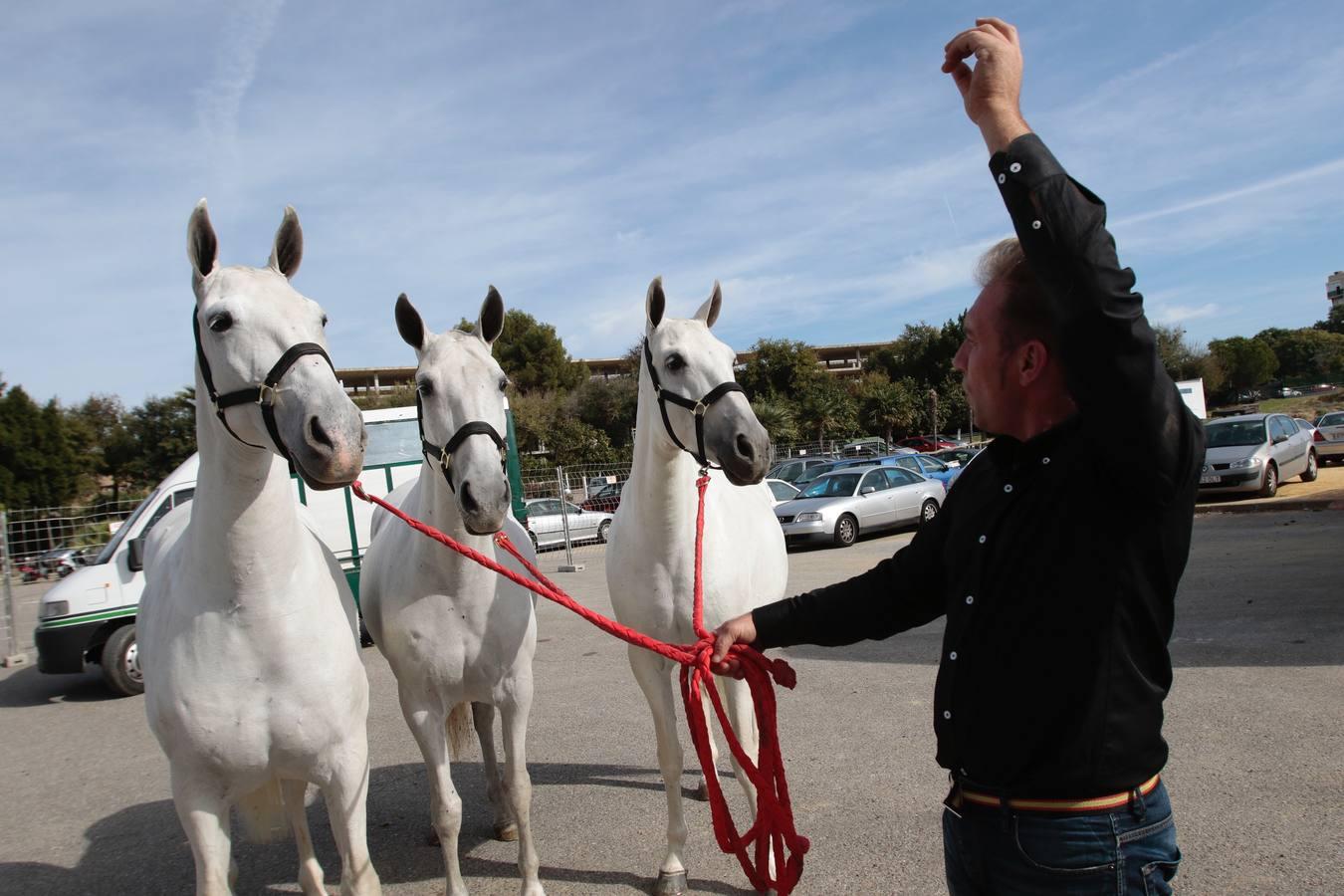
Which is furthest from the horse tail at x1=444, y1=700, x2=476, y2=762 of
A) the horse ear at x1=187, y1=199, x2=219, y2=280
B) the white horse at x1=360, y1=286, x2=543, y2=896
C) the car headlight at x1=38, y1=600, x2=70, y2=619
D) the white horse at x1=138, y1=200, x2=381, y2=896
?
the car headlight at x1=38, y1=600, x2=70, y2=619

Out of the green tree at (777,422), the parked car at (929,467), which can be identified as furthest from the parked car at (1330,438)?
the green tree at (777,422)

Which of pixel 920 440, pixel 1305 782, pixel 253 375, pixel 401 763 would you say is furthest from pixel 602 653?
pixel 920 440

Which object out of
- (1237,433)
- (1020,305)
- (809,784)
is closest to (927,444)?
(1237,433)

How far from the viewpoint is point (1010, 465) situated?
1695 mm

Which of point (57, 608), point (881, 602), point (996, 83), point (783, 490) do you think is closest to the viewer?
point (996, 83)

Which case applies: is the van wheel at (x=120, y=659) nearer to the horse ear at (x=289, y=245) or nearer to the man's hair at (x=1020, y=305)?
the horse ear at (x=289, y=245)

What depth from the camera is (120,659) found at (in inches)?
329

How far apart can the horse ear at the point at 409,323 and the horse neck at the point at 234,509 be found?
0.95 metres

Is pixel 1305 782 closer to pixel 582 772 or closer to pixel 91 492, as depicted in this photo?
pixel 582 772

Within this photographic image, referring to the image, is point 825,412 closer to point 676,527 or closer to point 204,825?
point 676,527

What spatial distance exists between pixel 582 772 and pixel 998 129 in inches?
177

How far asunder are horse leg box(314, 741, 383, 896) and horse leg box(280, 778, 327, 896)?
0.54m

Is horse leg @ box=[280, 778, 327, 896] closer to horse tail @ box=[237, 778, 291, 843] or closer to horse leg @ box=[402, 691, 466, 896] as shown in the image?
horse tail @ box=[237, 778, 291, 843]

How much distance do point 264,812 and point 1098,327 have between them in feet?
10.6
